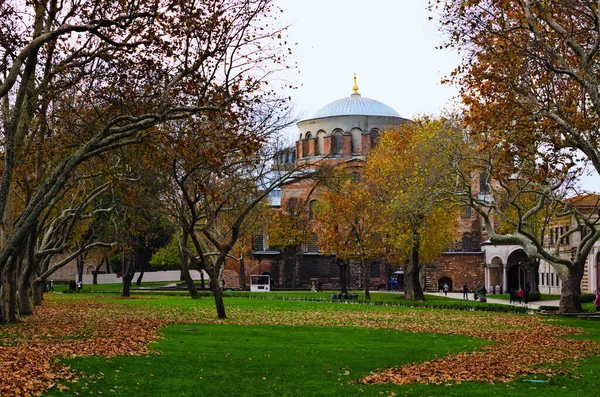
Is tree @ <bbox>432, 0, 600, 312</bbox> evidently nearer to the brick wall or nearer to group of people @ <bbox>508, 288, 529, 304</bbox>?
group of people @ <bbox>508, 288, 529, 304</bbox>

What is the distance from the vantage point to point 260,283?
63.9 m

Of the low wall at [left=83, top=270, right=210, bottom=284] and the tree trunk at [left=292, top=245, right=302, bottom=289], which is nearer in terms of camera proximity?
the tree trunk at [left=292, top=245, right=302, bottom=289]

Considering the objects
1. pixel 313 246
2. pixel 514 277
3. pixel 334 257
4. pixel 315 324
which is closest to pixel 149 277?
pixel 313 246

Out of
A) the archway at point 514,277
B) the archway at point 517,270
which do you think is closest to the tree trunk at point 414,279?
the archway at point 517,270

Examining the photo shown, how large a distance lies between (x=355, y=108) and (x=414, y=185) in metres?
37.7

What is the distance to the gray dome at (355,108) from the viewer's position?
73062 millimetres

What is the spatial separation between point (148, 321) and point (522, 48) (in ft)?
40.2

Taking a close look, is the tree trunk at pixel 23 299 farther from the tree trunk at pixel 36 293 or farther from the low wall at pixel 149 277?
the low wall at pixel 149 277

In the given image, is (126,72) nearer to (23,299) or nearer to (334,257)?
(23,299)

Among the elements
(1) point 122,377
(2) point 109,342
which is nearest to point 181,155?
(2) point 109,342

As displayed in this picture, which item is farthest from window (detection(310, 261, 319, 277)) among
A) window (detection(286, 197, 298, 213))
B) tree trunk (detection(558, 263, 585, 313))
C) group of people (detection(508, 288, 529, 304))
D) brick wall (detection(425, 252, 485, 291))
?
tree trunk (detection(558, 263, 585, 313))

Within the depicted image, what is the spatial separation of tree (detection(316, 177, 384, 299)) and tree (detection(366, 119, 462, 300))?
1.28m

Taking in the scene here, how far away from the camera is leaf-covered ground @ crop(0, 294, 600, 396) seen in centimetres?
1197

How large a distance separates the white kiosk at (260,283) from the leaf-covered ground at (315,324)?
31796 millimetres
